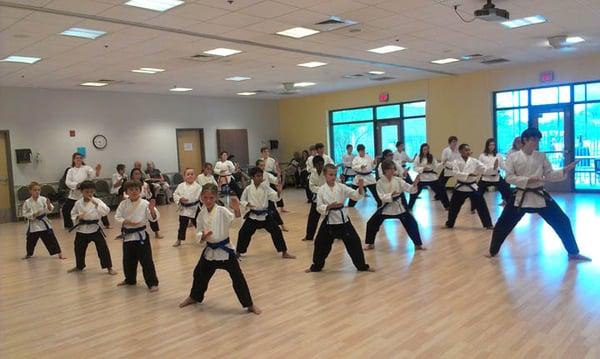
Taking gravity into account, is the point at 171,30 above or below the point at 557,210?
above

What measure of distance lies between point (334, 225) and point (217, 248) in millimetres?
1415

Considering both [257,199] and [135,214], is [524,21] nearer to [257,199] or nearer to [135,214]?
[257,199]

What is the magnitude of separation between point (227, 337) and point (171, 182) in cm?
1070

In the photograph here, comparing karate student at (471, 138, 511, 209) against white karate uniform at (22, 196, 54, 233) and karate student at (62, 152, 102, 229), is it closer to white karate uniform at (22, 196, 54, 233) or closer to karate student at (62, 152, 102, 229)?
white karate uniform at (22, 196, 54, 233)

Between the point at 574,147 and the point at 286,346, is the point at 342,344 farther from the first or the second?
the point at 574,147

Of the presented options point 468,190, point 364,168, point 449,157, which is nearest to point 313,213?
point 468,190

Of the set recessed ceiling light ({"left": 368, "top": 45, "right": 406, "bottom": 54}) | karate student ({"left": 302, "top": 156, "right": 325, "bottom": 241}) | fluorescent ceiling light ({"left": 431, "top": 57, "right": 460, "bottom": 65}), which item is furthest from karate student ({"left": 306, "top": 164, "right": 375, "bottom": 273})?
fluorescent ceiling light ({"left": 431, "top": 57, "right": 460, "bottom": 65})

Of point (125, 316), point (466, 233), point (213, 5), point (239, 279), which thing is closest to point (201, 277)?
point (239, 279)

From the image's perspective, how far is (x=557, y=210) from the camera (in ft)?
16.8

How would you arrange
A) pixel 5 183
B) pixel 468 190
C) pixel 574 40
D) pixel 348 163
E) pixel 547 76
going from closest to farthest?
pixel 468 190 < pixel 574 40 < pixel 547 76 < pixel 5 183 < pixel 348 163

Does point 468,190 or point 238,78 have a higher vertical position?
point 238,78

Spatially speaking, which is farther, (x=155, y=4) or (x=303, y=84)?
(x=303, y=84)

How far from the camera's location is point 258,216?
594cm

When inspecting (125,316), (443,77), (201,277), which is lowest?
→ (125,316)
